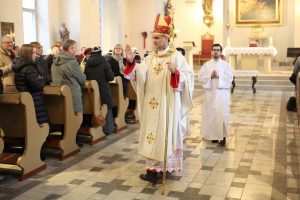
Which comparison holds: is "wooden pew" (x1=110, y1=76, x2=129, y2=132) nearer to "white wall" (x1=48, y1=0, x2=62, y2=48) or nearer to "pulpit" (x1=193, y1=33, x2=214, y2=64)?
"white wall" (x1=48, y1=0, x2=62, y2=48)

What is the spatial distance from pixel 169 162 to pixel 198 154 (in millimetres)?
1412

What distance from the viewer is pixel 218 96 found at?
6742 mm

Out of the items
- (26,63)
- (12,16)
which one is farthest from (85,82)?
(12,16)

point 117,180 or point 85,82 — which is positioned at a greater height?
point 85,82

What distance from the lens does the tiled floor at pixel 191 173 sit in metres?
4.57

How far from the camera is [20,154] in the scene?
5344 mm

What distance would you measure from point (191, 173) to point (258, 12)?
54.6ft

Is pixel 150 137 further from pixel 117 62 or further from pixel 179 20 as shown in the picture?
pixel 179 20

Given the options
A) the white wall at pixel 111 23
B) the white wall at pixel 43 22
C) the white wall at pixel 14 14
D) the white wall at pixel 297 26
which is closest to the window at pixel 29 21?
the white wall at pixel 43 22

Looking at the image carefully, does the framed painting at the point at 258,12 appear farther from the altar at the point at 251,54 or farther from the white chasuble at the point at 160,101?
the white chasuble at the point at 160,101

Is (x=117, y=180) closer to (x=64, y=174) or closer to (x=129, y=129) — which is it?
(x=64, y=174)

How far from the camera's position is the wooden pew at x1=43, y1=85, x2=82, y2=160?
581 centimetres

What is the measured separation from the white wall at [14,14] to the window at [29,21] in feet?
5.42

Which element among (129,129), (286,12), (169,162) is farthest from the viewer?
(286,12)
